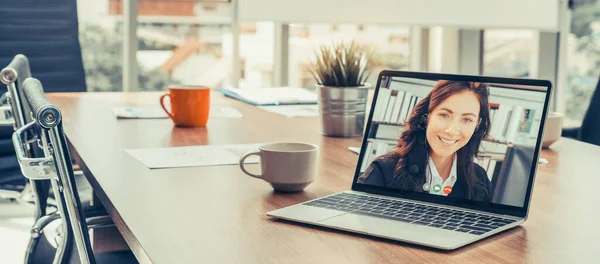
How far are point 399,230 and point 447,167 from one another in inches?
6.0

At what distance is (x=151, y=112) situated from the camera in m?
1.94

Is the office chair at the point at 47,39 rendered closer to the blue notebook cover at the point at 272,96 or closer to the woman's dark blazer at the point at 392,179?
the blue notebook cover at the point at 272,96

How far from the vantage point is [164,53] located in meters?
3.93

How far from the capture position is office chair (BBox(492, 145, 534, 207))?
913 millimetres

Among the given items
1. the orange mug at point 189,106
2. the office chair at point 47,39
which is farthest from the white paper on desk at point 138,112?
the office chair at point 47,39

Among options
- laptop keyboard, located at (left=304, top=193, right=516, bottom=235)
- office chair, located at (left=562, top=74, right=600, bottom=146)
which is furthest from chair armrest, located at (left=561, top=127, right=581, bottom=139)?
laptop keyboard, located at (left=304, top=193, right=516, bottom=235)

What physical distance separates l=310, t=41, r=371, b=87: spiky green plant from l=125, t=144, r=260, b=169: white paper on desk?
0.83 ft

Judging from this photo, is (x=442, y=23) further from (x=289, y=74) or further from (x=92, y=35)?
(x=92, y=35)

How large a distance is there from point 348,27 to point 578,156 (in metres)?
2.82

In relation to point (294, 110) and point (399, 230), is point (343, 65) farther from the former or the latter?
point (399, 230)

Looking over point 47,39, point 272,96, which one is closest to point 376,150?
point 272,96

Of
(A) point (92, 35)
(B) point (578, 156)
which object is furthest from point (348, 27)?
(B) point (578, 156)

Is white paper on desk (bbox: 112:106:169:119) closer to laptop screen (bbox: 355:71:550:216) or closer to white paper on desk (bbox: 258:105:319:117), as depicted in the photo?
white paper on desk (bbox: 258:105:319:117)

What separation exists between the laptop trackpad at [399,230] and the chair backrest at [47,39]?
7.40ft
